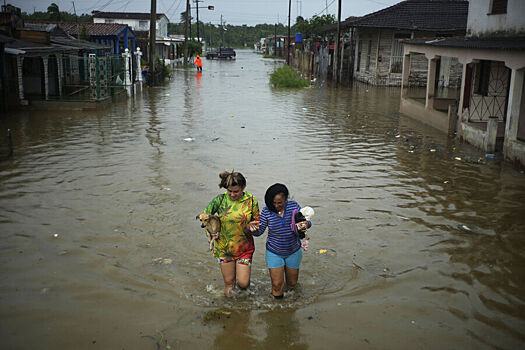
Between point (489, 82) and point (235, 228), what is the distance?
12941 mm

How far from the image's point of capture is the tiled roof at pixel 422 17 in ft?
97.1

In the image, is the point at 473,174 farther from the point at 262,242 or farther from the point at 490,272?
the point at 262,242

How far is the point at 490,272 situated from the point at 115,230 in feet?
15.8

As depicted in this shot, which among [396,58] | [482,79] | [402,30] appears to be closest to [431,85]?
[482,79]

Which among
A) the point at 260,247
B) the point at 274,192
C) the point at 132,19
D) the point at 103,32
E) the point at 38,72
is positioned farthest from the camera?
the point at 132,19

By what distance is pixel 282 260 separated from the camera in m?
4.85

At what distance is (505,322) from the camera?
4.70 m

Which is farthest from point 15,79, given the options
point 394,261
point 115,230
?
point 394,261

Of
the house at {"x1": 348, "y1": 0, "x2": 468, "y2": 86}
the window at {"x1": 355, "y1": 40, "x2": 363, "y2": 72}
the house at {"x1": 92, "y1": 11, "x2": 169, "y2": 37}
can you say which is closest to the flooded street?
the house at {"x1": 348, "y1": 0, "x2": 468, "y2": 86}

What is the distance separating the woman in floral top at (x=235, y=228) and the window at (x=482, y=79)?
503 inches

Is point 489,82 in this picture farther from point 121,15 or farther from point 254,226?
point 121,15

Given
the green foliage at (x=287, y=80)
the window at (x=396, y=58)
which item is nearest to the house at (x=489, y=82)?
the green foliage at (x=287, y=80)

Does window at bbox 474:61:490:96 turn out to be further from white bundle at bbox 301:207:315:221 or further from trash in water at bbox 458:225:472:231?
white bundle at bbox 301:207:315:221

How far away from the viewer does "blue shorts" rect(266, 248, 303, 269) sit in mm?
4824
